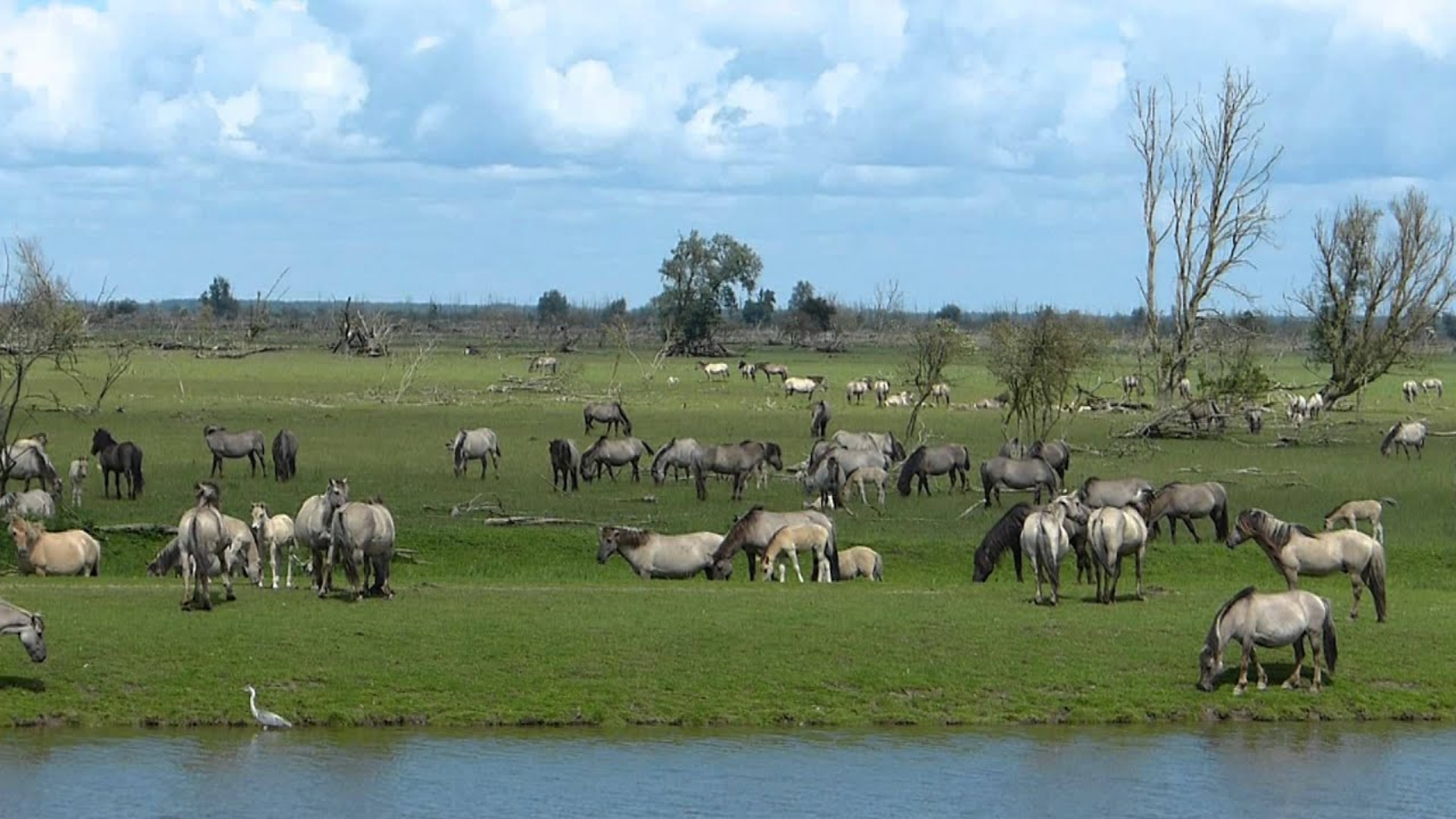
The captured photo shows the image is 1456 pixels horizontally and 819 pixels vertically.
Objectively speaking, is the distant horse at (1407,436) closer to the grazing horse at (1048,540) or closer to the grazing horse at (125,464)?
the grazing horse at (1048,540)

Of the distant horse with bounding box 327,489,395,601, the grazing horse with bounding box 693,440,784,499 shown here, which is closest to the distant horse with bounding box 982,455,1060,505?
the grazing horse with bounding box 693,440,784,499

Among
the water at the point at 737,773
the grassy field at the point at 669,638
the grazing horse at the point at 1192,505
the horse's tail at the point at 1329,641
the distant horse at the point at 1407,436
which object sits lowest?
the water at the point at 737,773

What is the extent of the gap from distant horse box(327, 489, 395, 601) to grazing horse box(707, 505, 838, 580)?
16.5 ft

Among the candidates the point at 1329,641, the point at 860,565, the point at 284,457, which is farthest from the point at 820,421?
the point at 1329,641

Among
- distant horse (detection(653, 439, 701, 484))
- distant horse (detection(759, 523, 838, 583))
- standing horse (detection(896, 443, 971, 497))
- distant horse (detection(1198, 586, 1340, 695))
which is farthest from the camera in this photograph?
distant horse (detection(653, 439, 701, 484))

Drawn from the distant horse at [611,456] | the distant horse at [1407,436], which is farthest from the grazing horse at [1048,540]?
the distant horse at [1407,436]

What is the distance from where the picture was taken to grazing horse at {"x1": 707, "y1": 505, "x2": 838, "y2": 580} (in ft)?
81.2

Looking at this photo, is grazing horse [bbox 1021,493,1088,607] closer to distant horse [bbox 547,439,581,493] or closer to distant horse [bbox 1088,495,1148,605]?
distant horse [bbox 1088,495,1148,605]

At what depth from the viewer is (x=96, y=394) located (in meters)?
66.4

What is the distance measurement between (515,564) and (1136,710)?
12.3 meters

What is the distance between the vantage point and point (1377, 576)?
Result: 2052cm

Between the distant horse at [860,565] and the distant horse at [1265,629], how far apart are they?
809 cm

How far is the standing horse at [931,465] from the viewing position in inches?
1513

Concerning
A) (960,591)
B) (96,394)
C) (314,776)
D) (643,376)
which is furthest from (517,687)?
(643,376)
